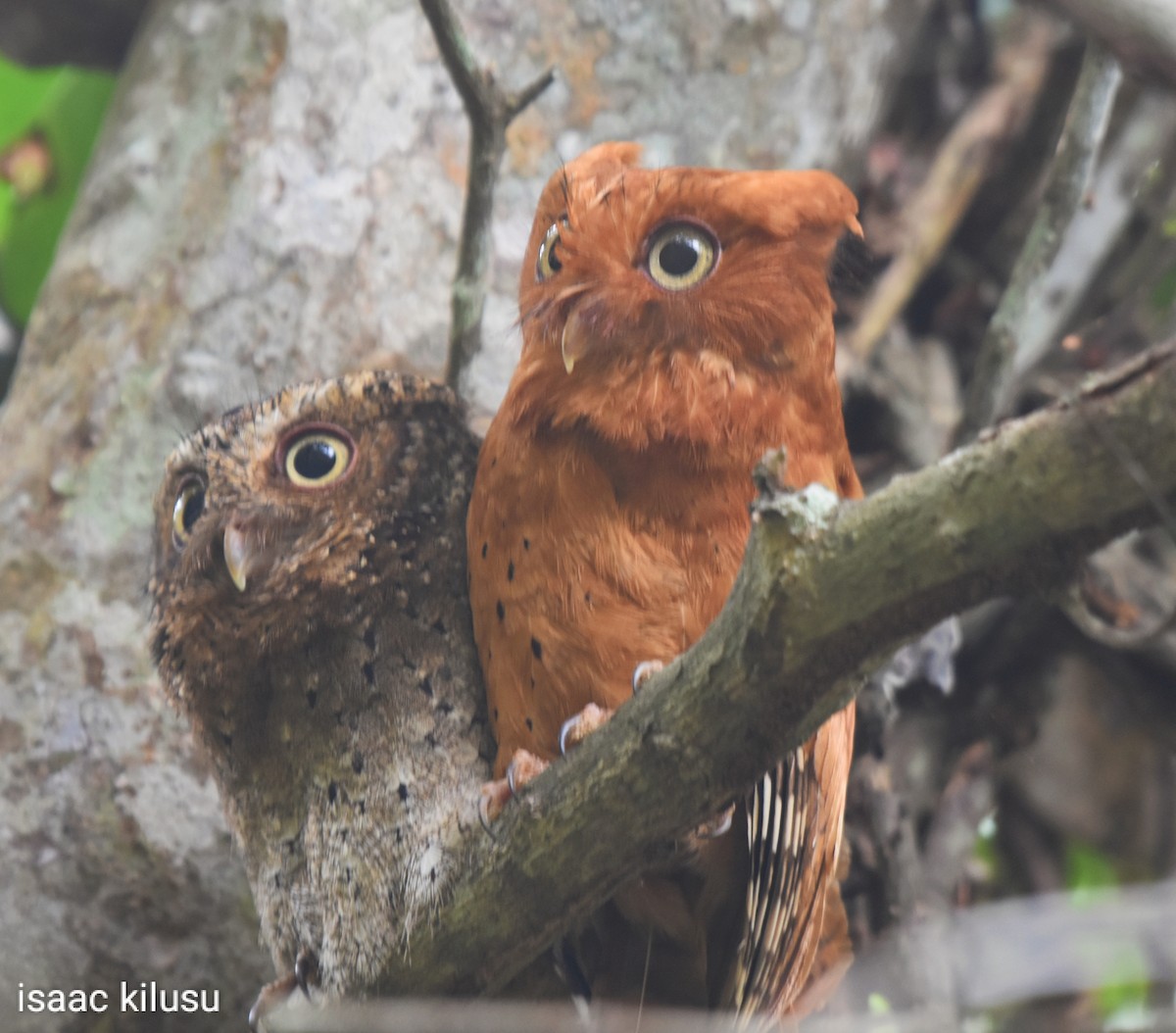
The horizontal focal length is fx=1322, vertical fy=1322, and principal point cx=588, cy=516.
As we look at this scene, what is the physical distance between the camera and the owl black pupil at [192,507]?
79.1 inches

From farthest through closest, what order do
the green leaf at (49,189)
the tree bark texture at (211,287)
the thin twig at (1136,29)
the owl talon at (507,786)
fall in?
1. the green leaf at (49,189)
2. the tree bark texture at (211,287)
3. the owl talon at (507,786)
4. the thin twig at (1136,29)

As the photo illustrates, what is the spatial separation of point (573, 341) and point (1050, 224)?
129cm

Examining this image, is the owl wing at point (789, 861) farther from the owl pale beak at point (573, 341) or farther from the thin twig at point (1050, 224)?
the thin twig at point (1050, 224)

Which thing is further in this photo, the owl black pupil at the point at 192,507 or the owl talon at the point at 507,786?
the owl black pupil at the point at 192,507

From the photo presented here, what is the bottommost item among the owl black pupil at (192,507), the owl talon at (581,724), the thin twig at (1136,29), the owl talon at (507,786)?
the owl talon at (507,786)

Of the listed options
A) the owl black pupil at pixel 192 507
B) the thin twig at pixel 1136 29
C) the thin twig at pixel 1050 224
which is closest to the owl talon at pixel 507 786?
the owl black pupil at pixel 192 507

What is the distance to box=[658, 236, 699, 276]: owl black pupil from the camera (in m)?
1.86

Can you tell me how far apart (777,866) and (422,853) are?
49cm

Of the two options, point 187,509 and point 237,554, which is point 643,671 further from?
point 187,509

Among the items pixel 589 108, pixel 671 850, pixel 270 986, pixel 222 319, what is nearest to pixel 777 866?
pixel 671 850

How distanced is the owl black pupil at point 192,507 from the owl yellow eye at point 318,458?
0.15 m

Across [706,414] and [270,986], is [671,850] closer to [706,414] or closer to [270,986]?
[706,414]

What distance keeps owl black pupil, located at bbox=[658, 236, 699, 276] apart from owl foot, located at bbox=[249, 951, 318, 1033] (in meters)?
1.14

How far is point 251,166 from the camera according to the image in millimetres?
2779
